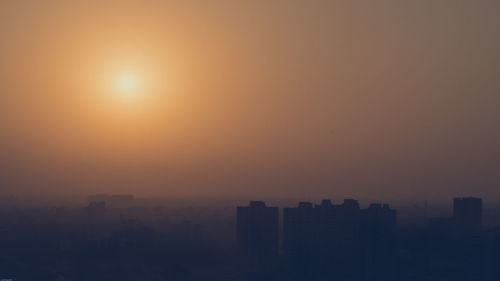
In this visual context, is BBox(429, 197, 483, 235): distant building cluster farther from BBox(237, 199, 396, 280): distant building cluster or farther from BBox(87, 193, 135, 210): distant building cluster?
BBox(87, 193, 135, 210): distant building cluster

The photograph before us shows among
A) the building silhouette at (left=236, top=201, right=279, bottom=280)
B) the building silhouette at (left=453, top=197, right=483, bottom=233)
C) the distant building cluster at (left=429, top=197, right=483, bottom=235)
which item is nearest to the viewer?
the building silhouette at (left=236, top=201, right=279, bottom=280)

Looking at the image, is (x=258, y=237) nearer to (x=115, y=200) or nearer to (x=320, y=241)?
(x=320, y=241)

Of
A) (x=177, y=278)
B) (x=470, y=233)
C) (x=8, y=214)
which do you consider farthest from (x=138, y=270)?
(x=8, y=214)

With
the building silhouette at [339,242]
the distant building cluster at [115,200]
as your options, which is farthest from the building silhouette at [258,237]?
the distant building cluster at [115,200]

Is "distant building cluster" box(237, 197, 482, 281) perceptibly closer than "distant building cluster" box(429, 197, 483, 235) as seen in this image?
Yes

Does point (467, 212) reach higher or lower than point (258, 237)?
higher

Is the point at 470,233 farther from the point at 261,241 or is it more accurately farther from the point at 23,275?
the point at 23,275

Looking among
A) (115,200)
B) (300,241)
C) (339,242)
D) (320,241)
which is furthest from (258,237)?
(115,200)

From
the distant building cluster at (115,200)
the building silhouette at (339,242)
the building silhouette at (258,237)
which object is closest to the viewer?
the building silhouette at (339,242)

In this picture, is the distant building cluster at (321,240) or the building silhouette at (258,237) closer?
the distant building cluster at (321,240)

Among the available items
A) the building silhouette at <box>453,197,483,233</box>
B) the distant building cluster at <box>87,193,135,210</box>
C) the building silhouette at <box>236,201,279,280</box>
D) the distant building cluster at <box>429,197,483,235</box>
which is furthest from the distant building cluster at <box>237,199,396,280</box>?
the distant building cluster at <box>87,193,135,210</box>

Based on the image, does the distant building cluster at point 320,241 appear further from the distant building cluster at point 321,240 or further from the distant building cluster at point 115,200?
the distant building cluster at point 115,200
